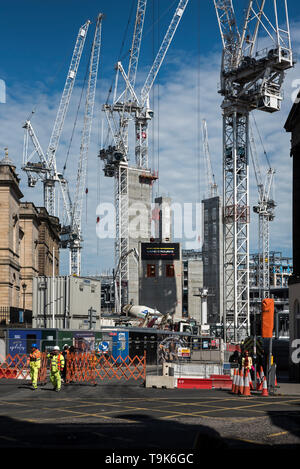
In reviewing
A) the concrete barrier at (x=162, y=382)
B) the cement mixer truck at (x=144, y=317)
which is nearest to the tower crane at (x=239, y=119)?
the cement mixer truck at (x=144, y=317)

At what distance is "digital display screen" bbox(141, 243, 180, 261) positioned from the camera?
4678 inches

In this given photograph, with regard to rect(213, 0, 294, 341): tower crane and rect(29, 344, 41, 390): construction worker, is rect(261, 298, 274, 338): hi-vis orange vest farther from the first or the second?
rect(213, 0, 294, 341): tower crane

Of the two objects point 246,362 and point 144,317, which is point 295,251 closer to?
point 246,362

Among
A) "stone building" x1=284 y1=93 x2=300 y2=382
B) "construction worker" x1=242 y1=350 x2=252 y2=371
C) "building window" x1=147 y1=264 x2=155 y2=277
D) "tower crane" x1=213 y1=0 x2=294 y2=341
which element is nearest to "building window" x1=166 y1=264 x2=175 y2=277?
"building window" x1=147 y1=264 x2=155 y2=277

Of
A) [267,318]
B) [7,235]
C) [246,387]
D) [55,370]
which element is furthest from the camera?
[7,235]

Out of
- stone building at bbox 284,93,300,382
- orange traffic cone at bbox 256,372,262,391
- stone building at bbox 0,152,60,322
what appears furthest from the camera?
stone building at bbox 0,152,60,322

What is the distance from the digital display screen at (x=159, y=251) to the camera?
118812 millimetres

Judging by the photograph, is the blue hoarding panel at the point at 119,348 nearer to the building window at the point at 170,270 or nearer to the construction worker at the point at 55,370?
the construction worker at the point at 55,370

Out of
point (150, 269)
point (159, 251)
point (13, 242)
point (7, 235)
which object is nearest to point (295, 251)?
point (7, 235)

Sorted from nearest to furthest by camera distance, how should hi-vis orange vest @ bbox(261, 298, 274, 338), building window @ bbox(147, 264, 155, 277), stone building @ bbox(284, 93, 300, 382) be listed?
hi-vis orange vest @ bbox(261, 298, 274, 338) < stone building @ bbox(284, 93, 300, 382) < building window @ bbox(147, 264, 155, 277)

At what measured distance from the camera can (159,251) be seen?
119 meters

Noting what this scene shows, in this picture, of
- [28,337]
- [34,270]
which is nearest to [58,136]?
[34,270]

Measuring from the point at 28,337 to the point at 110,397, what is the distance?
57.3 ft
